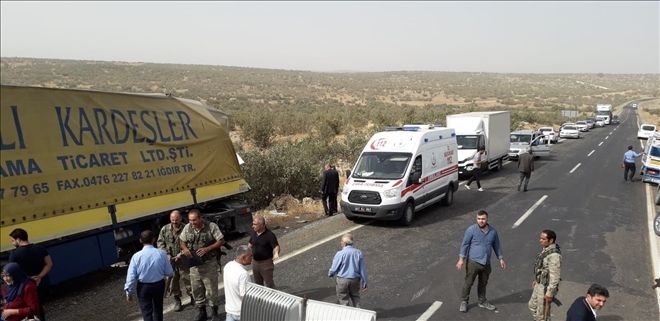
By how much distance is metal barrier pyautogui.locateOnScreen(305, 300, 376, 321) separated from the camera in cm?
420

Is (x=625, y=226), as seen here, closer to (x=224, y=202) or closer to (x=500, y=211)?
→ (x=500, y=211)

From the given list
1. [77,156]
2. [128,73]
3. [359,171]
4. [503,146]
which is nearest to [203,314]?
[77,156]

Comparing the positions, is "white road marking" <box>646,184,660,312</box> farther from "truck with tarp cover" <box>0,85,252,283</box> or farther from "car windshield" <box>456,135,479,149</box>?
"truck with tarp cover" <box>0,85,252,283</box>

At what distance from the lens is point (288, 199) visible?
15812mm

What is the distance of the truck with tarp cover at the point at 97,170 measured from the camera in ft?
24.1

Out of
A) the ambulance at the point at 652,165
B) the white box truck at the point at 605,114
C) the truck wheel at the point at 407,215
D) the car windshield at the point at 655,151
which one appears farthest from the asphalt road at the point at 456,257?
the white box truck at the point at 605,114

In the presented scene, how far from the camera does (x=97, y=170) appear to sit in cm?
849

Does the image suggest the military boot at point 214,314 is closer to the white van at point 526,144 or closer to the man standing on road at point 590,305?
the man standing on road at point 590,305

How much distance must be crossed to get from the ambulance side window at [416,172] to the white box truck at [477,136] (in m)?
7.14

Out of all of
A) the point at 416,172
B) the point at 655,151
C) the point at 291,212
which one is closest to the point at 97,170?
the point at 291,212

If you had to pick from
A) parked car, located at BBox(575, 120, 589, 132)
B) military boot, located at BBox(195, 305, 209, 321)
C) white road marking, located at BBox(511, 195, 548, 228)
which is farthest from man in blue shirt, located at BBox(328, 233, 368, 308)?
parked car, located at BBox(575, 120, 589, 132)

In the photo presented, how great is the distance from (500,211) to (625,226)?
3338 millimetres

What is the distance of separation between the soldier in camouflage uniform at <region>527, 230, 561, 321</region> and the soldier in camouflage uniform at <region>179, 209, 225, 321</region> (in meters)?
4.69

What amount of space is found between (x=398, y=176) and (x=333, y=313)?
8839 mm
